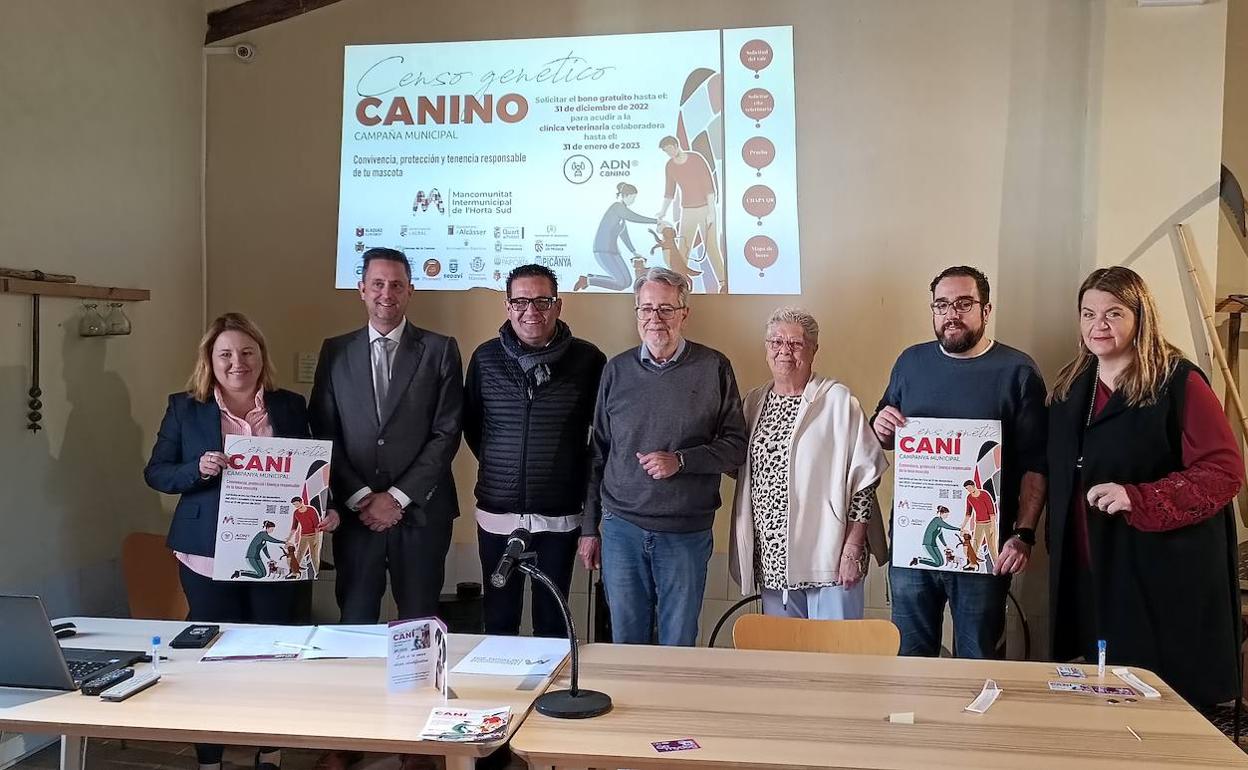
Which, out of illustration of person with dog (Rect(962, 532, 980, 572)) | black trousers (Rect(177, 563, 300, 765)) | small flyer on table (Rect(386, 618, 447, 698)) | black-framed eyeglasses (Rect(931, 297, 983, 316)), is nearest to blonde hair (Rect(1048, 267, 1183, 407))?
black-framed eyeglasses (Rect(931, 297, 983, 316))

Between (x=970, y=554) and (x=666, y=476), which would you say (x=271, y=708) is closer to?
(x=666, y=476)

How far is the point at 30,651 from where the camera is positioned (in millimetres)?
1902

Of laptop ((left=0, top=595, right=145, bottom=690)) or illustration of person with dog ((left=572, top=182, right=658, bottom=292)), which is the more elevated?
illustration of person with dog ((left=572, top=182, right=658, bottom=292))

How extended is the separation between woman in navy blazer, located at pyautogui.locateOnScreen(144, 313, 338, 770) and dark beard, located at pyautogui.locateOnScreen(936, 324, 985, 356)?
1.87 meters

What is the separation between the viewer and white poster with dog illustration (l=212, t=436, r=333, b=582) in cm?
262

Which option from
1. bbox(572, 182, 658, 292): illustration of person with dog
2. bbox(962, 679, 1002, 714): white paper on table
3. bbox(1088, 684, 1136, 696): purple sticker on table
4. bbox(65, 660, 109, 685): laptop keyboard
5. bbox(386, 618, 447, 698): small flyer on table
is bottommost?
bbox(65, 660, 109, 685): laptop keyboard

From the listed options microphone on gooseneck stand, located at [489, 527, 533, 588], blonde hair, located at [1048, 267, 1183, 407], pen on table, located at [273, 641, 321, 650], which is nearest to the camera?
microphone on gooseneck stand, located at [489, 527, 533, 588]

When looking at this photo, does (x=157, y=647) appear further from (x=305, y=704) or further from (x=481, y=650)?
(x=481, y=650)

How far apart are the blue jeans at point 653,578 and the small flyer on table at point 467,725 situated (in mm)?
996

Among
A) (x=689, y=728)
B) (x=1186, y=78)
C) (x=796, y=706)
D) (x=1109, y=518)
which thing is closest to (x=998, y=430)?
(x=1109, y=518)

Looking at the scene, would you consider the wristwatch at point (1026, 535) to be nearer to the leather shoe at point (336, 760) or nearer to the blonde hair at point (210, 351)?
the leather shoe at point (336, 760)

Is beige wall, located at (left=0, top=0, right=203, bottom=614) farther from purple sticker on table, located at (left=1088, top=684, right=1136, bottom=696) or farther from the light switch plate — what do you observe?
purple sticker on table, located at (left=1088, top=684, right=1136, bottom=696)

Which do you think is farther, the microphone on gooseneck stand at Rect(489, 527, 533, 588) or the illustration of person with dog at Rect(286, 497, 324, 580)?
the illustration of person with dog at Rect(286, 497, 324, 580)

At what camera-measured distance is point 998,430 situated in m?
2.62
